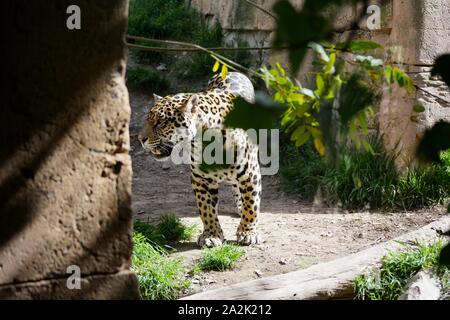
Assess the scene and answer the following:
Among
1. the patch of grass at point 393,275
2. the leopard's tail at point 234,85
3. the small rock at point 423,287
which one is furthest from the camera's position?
the leopard's tail at point 234,85

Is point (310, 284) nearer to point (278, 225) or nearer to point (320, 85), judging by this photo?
point (278, 225)

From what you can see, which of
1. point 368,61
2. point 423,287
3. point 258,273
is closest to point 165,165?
point 258,273

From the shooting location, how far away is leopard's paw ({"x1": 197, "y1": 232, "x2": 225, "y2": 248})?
696cm

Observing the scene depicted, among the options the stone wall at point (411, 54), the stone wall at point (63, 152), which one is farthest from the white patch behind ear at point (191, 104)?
the stone wall at point (63, 152)

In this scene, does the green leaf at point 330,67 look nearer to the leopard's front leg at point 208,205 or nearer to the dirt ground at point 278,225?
the dirt ground at point 278,225

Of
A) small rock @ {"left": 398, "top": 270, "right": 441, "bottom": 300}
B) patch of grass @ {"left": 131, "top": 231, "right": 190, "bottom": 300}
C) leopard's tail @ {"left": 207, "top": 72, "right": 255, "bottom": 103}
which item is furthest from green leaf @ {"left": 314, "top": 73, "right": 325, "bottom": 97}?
leopard's tail @ {"left": 207, "top": 72, "right": 255, "bottom": 103}

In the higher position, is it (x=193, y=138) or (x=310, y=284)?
(x=193, y=138)

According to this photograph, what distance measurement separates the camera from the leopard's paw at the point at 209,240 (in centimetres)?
696

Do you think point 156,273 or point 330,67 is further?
point 156,273

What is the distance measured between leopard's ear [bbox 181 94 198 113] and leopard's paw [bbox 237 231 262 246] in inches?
51.4

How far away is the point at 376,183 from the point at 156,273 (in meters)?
3.06

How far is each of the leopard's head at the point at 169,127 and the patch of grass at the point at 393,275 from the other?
89.8 inches

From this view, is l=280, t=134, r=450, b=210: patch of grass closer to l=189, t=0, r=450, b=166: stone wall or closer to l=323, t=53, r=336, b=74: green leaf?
l=189, t=0, r=450, b=166: stone wall

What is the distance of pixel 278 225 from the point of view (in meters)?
7.71
